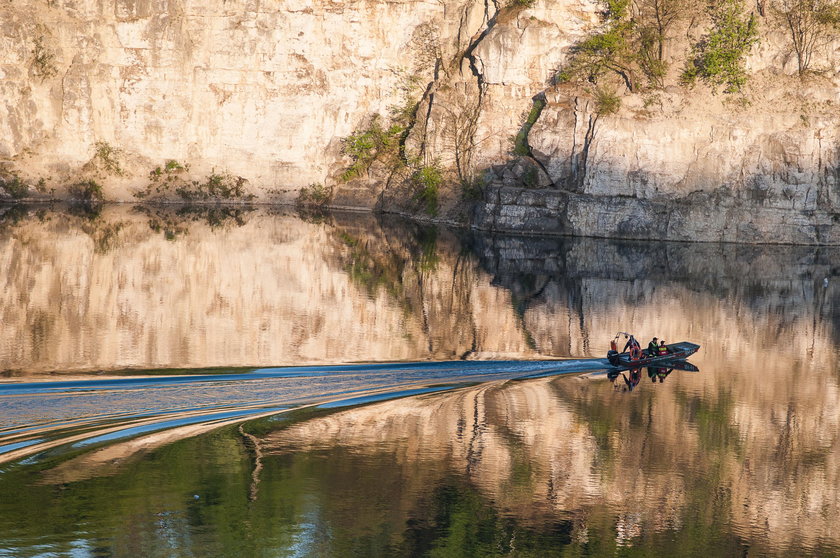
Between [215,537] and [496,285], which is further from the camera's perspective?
[496,285]

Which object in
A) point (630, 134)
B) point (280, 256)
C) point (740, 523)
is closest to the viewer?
point (740, 523)

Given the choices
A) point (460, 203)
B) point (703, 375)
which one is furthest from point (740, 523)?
point (460, 203)

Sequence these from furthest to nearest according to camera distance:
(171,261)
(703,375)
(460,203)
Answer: (460,203)
(171,261)
(703,375)

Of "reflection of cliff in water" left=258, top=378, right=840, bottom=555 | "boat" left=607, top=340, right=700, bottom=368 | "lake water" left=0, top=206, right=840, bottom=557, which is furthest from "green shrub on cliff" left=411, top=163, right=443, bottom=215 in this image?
"reflection of cliff in water" left=258, top=378, right=840, bottom=555

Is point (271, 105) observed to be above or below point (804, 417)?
above

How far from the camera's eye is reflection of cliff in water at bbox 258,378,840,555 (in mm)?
20375

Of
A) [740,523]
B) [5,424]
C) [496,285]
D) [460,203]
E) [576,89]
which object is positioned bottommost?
[740,523]

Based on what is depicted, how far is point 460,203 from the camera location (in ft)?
260

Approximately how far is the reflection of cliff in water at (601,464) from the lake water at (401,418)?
0.27 feet

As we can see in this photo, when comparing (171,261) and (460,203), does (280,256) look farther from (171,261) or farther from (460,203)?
(460,203)

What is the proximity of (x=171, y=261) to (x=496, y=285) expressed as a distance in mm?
16825

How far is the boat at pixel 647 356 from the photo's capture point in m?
32.3

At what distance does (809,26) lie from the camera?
7581 cm

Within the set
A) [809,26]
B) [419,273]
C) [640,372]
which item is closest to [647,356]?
[640,372]
